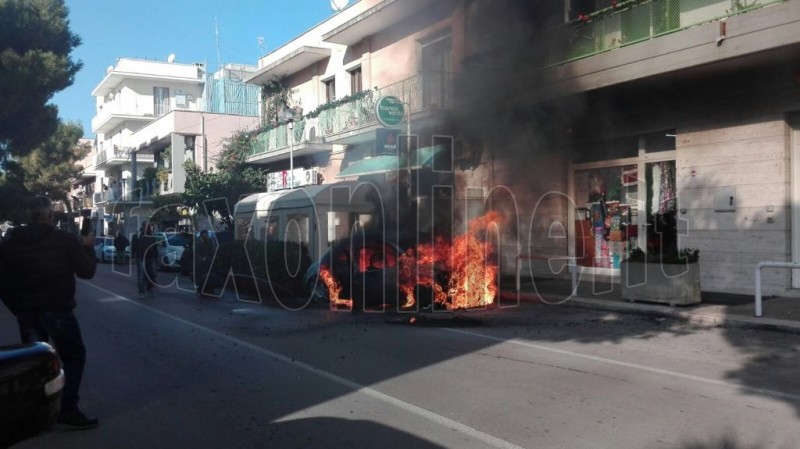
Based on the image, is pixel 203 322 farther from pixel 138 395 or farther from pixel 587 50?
pixel 587 50

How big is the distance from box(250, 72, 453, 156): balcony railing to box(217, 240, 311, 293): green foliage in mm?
5174

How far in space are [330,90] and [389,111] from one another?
6184 mm

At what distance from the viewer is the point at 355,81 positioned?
19.5m

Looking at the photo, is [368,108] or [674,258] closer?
[674,258]

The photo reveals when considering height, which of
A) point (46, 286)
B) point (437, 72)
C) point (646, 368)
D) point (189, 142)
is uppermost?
point (189, 142)

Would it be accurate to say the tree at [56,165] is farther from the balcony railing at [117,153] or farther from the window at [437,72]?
the window at [437,72]

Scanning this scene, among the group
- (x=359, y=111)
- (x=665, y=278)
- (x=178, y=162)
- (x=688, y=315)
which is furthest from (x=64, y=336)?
(x=178, y=162)

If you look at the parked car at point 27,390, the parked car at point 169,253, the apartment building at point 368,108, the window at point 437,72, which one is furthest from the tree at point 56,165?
the parked car at point 27,390

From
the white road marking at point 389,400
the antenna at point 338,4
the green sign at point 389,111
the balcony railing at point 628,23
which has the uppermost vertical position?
the antenna at point 338,4

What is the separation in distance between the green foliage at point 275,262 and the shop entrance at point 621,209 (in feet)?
19.4

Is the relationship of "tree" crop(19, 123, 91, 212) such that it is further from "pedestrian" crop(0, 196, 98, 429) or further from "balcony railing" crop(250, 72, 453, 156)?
"pedestrian" crop(0, 196, 98, 429)

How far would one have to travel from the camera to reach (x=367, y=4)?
18.4 m

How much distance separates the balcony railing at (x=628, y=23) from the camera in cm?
962

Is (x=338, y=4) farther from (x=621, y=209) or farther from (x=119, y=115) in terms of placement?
(x=119, y=115)
